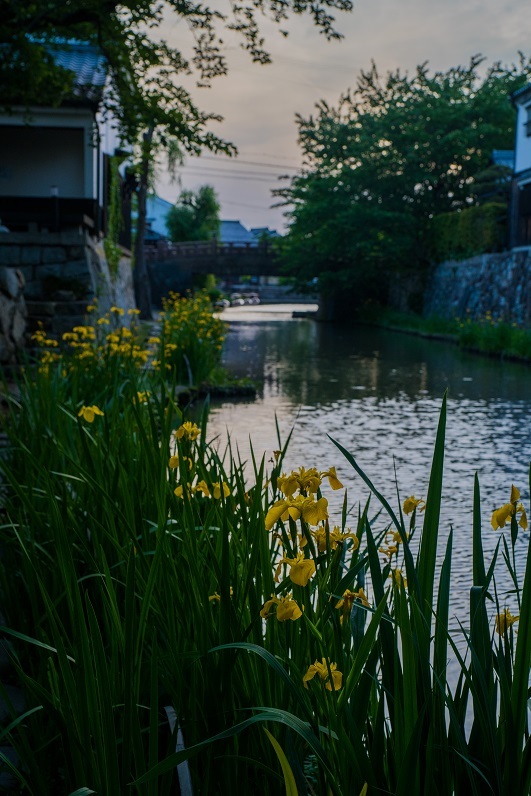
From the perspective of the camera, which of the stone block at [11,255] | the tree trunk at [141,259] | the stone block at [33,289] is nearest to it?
the stone block at [33,289]

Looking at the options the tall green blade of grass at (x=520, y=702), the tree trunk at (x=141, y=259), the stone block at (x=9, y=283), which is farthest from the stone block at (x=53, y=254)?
the tall green blade of grass at (x=520, y=702)

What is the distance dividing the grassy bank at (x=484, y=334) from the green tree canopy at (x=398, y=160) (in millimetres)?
4445

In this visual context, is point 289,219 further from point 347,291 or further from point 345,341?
point 345,341

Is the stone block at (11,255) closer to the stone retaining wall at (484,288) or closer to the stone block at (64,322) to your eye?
the stone block at (64,322)

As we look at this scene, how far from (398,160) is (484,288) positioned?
748 cm

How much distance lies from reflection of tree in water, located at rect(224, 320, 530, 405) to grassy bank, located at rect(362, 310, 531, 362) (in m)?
0.40

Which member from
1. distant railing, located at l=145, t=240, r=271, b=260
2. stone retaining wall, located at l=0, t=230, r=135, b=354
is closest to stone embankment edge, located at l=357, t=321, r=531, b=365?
stone retaining wall, located at l=0, t=230, r=135, b=354

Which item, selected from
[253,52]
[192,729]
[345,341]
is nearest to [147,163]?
[345,341]

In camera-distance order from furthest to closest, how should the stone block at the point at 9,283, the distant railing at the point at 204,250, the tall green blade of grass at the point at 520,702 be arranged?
the distant railing at the point at 204,250
the stone block at the point at 9,283
the tall green blade of grass at the point at 520,702

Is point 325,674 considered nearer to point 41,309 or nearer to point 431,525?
point 431,525

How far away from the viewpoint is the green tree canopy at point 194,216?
62.7m

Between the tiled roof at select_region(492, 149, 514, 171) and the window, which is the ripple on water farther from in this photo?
the tiled roof at select_region(492, 149, 514, 171)

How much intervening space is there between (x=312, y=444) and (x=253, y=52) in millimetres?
6041

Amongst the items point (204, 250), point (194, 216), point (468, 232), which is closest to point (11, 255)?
point (468, 232)
